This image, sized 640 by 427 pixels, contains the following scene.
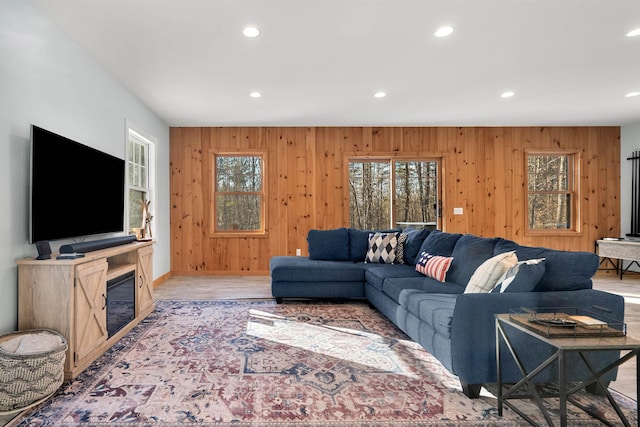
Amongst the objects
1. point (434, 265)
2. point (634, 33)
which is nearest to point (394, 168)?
point (434, 265)

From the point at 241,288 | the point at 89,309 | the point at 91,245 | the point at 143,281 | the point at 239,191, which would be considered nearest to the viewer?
the point at 89,309

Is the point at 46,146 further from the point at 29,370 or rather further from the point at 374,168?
the point at 374,168

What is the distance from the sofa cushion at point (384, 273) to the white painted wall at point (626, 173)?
15.5 feet

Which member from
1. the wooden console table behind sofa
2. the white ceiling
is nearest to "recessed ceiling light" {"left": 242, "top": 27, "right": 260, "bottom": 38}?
the white ceiling

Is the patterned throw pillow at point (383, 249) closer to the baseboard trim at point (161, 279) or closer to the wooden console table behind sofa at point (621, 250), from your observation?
the baseboard trim at point (161, 279)

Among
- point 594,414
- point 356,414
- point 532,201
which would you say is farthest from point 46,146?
point 532,201

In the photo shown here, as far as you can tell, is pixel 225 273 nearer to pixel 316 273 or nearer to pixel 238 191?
pixel 238 191

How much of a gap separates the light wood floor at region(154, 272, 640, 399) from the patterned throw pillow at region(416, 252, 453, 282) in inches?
73.6

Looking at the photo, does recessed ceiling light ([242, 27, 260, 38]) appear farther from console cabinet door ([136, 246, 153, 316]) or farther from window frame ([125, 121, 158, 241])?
window frame ([125, 121, 158, 241])

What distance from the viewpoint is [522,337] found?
6.73 ft

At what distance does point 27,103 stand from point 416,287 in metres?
3.36

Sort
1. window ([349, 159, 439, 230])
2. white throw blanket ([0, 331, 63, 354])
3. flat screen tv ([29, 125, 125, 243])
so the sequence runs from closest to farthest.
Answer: white throw blanket ([0, 331, 63, 354])
flat screen tv ([29, 125, 125, 243])
window ([349, 159, 439, 230])

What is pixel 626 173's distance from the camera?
20.2 feet

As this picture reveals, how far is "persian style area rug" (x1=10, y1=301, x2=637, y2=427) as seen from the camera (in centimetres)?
188
